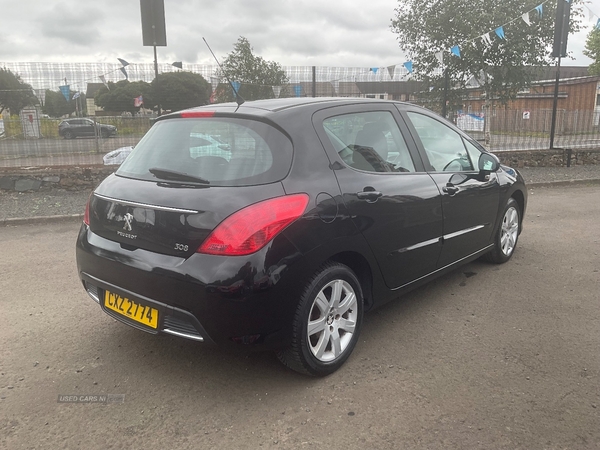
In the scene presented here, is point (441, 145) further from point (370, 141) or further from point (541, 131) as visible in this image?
point (541, 131)

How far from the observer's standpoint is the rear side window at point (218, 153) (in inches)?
106

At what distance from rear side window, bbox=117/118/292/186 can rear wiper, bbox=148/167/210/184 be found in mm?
18

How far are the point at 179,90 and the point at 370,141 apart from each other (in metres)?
7.55

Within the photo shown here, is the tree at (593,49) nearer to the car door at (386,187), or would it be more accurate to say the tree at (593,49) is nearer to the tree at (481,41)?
the tree at (481,41)

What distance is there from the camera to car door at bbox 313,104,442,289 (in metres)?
3.02

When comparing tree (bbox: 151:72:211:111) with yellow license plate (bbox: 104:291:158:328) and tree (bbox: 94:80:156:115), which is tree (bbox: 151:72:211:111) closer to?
tree (bbox: 94:80:156:115)

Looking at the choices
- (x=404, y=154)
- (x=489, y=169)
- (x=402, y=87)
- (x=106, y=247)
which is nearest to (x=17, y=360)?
(x=106, y=247)

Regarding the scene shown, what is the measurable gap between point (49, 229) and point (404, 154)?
5528 mm

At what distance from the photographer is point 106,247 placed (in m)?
2.88

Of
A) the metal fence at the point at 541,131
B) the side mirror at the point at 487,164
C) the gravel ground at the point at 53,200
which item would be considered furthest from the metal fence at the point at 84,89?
the side mirror at the point at 487,164

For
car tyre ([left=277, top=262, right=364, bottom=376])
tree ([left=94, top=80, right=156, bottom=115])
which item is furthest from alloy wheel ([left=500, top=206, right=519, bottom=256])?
tree ([left=94, top=80, right=156, bottom=115])

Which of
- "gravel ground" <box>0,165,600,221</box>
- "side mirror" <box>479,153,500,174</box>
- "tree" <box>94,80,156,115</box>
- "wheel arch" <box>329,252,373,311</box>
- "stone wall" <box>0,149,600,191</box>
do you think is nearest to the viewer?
"wheel arch" <box>329,252,373,311</box>

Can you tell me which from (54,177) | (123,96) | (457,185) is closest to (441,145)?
(457,185)

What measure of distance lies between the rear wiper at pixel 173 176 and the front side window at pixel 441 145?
1853 millimetres
